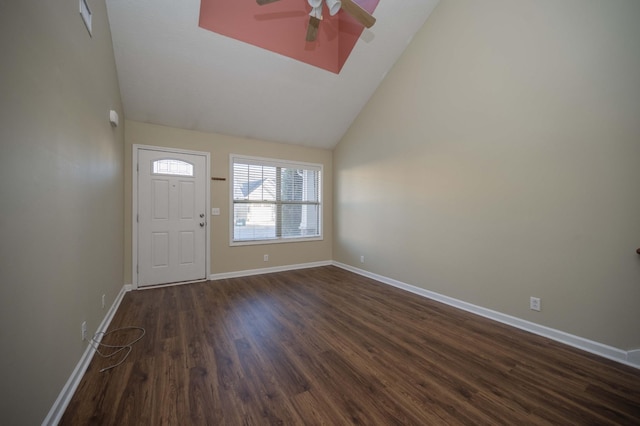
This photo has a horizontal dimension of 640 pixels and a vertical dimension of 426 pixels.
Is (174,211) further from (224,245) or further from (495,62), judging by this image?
(495,62)

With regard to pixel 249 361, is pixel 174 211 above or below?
above

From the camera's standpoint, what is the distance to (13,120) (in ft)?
3.26

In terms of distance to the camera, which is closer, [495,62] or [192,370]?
[192,370]

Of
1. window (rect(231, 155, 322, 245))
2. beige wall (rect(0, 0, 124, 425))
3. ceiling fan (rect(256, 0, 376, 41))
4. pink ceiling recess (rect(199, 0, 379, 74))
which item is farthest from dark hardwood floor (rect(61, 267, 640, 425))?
pink ceiling recess (rect(199, 0, 379, 74))

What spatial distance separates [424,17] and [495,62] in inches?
50.5

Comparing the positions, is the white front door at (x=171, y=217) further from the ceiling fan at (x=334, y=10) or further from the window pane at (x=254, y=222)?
the ceiling fan at (x=334, y=10)

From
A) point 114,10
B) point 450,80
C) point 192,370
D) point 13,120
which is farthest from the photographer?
point 450,80

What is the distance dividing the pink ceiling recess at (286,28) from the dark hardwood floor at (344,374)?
10.9ft

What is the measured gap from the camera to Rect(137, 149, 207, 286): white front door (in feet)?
11.7

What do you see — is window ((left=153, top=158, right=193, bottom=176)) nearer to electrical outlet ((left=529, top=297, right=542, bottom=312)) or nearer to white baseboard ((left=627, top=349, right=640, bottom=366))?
electrical outlet ((left=529, top=297, right=542, bottom=312))

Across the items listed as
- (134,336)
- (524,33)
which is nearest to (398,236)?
(524,33)

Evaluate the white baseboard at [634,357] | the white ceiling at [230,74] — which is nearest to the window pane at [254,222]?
the white ceiling at [230,74]

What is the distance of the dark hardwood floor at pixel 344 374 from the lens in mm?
1391

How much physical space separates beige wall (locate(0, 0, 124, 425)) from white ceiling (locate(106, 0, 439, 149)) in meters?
0.68
